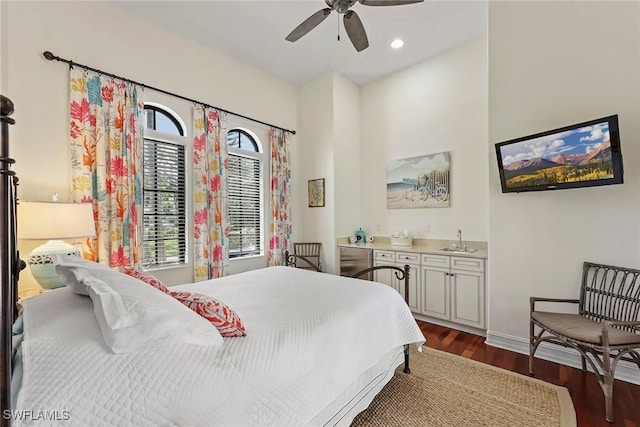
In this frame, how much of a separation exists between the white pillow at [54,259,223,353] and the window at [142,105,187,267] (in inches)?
83.6

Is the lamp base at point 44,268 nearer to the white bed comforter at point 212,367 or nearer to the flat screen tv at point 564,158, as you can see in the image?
the white bed comforter at point 212,367

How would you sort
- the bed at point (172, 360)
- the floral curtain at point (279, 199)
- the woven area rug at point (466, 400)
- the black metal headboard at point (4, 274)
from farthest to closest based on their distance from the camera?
the floral curtain at point (279, 199), the woven area rug at point (466, 400), the bed at point (172, 360), the black metal headboard at point (4, 274)

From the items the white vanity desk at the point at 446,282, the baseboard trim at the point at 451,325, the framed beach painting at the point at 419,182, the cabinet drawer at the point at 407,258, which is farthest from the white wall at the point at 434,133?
the baseboard trim at the point at 451,325

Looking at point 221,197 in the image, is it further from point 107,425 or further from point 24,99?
point 107,425

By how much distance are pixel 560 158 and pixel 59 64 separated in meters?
4.58

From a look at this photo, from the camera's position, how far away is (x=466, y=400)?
6.57 feet

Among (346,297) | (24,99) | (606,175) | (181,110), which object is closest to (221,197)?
(181,110)

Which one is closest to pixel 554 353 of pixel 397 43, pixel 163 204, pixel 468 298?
pixel 468 298

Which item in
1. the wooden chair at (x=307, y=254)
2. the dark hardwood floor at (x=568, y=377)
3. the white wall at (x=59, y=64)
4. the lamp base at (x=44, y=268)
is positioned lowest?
the dark hardwood floor at (x=568, y=377)

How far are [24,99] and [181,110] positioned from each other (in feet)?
4.45

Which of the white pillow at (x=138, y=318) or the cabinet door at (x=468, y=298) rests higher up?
the white pillow at (x=138, y=318)

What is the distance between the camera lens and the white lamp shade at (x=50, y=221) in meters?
2.04

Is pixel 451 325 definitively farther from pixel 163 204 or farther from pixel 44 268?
pixel 44 268

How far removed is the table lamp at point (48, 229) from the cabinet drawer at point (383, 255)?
10.7 feet
